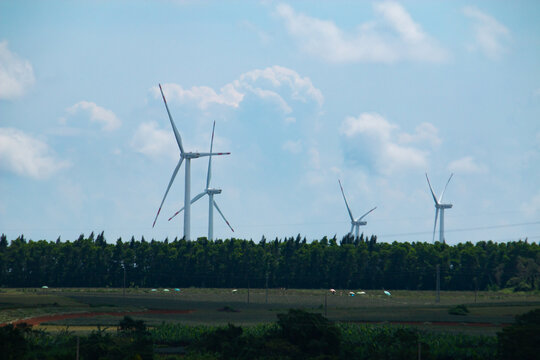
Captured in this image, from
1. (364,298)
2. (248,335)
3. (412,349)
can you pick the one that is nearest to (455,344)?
(412,349)

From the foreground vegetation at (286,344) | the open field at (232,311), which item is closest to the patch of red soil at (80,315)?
the open field at (232,311)

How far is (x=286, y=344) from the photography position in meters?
91.6

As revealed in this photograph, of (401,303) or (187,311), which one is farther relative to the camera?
(401,303)

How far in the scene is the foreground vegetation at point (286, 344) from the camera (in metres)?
84.7

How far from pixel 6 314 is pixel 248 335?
4523 centimetres

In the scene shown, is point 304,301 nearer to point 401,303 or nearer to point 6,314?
point 401,303

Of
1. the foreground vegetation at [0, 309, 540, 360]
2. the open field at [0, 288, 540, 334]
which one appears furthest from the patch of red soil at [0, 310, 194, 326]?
the foreground vegetation at [0, 309, 540, 360]

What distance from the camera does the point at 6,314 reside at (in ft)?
408

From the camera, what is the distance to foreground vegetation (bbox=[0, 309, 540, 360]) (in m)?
84.7

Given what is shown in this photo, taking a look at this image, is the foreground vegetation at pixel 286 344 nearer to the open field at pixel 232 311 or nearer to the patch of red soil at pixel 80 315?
the open field at pixel 232 311

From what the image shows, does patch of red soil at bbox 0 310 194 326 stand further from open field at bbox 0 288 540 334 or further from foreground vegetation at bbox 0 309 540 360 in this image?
foreground vegetation at bbox 0 309 540 360

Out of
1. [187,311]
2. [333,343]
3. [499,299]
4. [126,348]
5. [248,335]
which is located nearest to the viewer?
[126,348]

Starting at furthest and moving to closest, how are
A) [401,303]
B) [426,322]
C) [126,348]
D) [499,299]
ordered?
[499,299] → [401,303] → [426,322] → [126,348]

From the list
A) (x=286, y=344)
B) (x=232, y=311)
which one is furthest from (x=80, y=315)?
(x=286, y=344)
